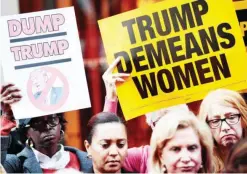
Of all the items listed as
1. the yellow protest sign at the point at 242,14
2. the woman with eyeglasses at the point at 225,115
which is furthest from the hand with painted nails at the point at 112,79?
the yellow protest sign at the point at 242,14

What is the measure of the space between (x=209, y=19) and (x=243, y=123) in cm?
75

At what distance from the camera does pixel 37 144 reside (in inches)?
154

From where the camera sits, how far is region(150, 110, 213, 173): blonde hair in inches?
152

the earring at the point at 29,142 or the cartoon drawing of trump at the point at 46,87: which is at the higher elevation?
the cartoon drawing of trump at the point at 46,87

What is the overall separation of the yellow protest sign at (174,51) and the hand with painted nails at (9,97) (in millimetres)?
690

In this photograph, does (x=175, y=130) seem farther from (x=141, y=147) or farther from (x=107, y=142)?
(x=107, y=142)

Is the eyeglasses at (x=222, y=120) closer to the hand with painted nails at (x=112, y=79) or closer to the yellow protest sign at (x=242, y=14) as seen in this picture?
the yellow protest sign at (x=242, y=14)

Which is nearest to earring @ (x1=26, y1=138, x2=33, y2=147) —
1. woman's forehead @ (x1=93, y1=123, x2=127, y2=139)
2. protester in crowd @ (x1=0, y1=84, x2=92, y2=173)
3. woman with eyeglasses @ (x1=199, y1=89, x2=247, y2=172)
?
protester in crowd @ (x1=0, y1=84, x2=92, y2=173)

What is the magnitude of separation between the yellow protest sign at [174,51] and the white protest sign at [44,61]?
25 centimetres

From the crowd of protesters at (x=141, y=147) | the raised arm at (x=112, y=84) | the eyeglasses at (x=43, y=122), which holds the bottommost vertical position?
the crowd of protesters at (x=141, y=147)

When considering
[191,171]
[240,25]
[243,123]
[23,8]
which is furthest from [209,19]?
[23,8]

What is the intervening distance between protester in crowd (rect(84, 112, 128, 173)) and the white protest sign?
16 cm

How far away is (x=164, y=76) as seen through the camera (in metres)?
3.88

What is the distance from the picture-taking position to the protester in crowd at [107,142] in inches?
153
